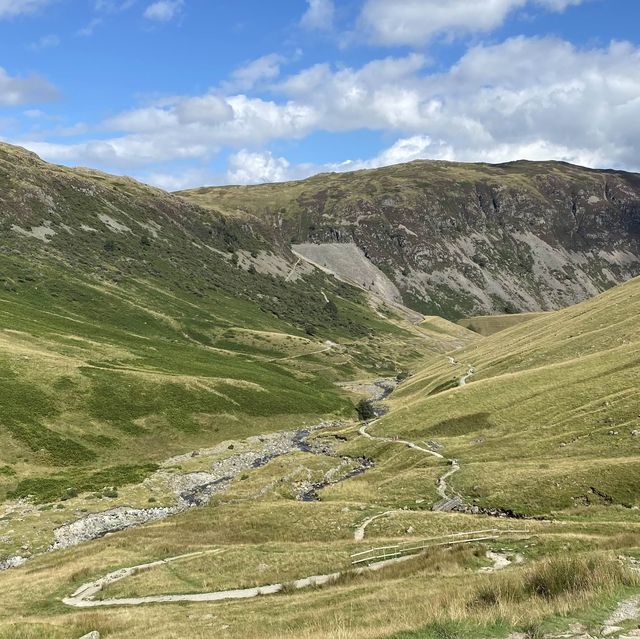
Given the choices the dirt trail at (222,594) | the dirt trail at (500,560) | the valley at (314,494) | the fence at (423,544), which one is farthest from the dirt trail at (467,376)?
the dirt trail at (222,594)

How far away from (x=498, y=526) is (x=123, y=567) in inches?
1076

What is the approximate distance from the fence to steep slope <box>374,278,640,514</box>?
12434mm

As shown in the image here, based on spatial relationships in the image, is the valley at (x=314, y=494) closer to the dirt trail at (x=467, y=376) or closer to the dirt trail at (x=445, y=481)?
the dirt trail at (x=445, y=481)

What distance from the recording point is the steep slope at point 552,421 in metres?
47.6

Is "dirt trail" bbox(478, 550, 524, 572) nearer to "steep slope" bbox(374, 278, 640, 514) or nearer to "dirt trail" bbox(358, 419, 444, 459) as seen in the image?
"steep slope" bbox(374, 278, 640, 514)

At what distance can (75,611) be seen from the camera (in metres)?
29.2

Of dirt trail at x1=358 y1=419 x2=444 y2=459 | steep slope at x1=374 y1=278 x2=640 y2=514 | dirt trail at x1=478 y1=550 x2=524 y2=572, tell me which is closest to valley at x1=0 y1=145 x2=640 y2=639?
dirt trail at x1=478 y1=550 x2=524 y2=572

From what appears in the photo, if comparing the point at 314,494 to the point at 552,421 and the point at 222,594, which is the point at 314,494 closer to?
the point at 552,421

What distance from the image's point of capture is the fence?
105 ft

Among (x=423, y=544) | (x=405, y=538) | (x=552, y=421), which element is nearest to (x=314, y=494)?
(x=405, y=538)

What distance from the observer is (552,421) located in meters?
68.3

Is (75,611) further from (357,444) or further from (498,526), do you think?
(357,444)

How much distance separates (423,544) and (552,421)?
41.6 metres

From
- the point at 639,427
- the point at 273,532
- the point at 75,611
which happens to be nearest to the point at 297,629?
the point at 75,611
